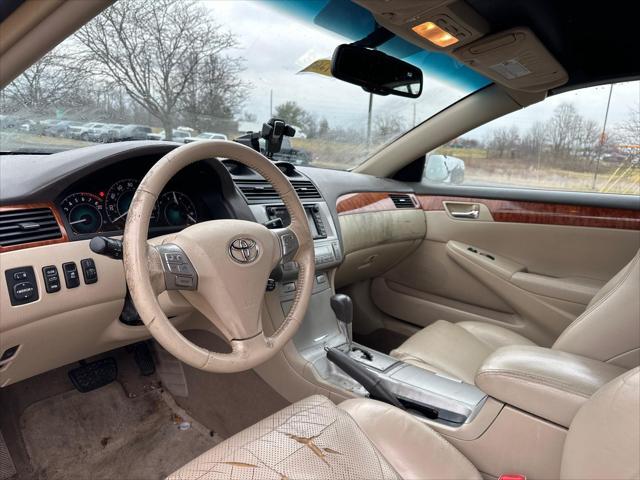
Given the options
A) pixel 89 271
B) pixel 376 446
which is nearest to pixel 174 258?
pixel 89 271

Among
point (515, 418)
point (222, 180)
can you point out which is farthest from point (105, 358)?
point (515, 418)

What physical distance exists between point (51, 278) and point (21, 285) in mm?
73

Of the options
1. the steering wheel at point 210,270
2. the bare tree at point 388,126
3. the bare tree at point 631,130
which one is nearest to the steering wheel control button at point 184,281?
the steering wheel at point 210,270

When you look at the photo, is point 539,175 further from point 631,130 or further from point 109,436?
point 109,436

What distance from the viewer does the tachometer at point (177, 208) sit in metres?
1.59

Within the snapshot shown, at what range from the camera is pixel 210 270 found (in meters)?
1.14

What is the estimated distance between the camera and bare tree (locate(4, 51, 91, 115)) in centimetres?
131

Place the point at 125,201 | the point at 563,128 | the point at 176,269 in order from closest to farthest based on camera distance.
→ the point at 176,269
the point at 125,201
the point at 563,128

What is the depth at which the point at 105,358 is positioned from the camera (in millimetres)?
2008

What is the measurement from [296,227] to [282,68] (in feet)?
3.25

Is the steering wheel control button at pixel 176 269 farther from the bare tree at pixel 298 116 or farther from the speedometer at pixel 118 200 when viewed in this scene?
the bare tree at pixel 298 116

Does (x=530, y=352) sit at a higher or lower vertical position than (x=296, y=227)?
lower

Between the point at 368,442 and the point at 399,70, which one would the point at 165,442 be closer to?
the point at 368,442

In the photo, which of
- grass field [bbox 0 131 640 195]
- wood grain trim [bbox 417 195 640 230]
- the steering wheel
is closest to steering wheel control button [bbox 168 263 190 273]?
the steering wheel
